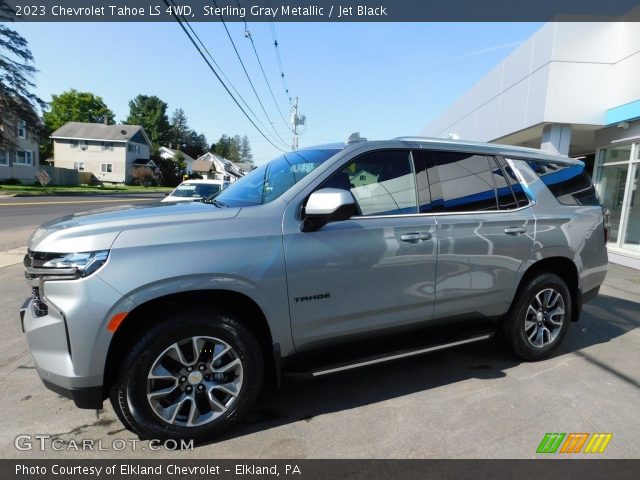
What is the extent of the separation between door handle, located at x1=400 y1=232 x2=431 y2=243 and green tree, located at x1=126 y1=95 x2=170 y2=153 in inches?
4114

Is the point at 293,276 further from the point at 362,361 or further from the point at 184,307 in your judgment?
the point at 362,361

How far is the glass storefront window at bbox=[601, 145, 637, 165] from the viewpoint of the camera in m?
10.3

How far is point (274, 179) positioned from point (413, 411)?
2.11 meters

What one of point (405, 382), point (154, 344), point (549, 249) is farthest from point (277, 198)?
point (549, 249)

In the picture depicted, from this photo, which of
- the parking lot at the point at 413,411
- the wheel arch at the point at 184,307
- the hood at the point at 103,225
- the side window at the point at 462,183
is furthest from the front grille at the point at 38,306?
the side window at the point at 462,183

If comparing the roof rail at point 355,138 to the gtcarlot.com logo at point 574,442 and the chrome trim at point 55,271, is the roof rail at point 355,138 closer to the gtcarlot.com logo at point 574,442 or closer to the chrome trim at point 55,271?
the chrome trim at point 55,271

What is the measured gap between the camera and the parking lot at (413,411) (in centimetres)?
Result: 262

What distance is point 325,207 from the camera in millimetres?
2627

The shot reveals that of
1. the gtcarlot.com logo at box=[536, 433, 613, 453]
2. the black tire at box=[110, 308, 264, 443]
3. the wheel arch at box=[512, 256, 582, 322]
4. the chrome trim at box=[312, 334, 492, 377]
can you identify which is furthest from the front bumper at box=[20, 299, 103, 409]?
the wheel arch at box=[512, 256, 582, 322]

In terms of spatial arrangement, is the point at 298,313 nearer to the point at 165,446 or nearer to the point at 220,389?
the point at 220,389

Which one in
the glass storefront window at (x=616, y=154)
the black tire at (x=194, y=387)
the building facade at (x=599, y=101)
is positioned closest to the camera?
the black tire at (x=194, y=387)

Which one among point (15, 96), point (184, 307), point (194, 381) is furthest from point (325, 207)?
point (15, 96)

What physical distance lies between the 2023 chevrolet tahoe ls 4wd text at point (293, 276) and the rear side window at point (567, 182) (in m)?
0.07

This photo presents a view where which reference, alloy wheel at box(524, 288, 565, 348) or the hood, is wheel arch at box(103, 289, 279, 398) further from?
alloy wheel at box(524, 288, 565, 348)
